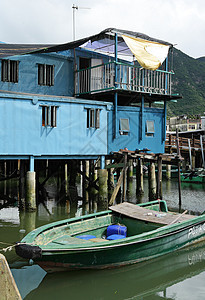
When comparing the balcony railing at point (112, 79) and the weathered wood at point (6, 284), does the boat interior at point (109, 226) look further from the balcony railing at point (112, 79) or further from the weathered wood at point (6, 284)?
the balcony railing at point (112, 79)

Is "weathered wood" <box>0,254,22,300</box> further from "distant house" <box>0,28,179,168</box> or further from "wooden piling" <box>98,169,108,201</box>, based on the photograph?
"wooden piling" <box>98,169,108,201</box>

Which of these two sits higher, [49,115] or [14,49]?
[14,49]

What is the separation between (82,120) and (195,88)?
100282mm

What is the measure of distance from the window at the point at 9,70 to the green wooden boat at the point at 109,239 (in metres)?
10.3

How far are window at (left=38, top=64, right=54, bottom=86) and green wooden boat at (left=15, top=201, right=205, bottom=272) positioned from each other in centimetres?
1019

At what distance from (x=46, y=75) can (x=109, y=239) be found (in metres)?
12.5

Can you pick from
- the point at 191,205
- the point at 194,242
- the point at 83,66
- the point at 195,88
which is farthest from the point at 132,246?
the point at 195,88

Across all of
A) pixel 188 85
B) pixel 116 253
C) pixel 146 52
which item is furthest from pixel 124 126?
pixel 188 85

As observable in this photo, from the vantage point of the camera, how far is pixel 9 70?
1947 cm

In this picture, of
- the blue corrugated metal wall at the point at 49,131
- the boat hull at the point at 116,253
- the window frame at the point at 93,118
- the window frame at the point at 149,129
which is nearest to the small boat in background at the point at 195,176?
the window frame at the point at 149,129

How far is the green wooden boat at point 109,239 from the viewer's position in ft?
30.5

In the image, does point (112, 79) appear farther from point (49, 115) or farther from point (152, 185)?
point (152, 185)

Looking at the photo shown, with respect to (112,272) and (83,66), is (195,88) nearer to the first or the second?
(83,66)

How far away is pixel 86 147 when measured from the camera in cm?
1917
